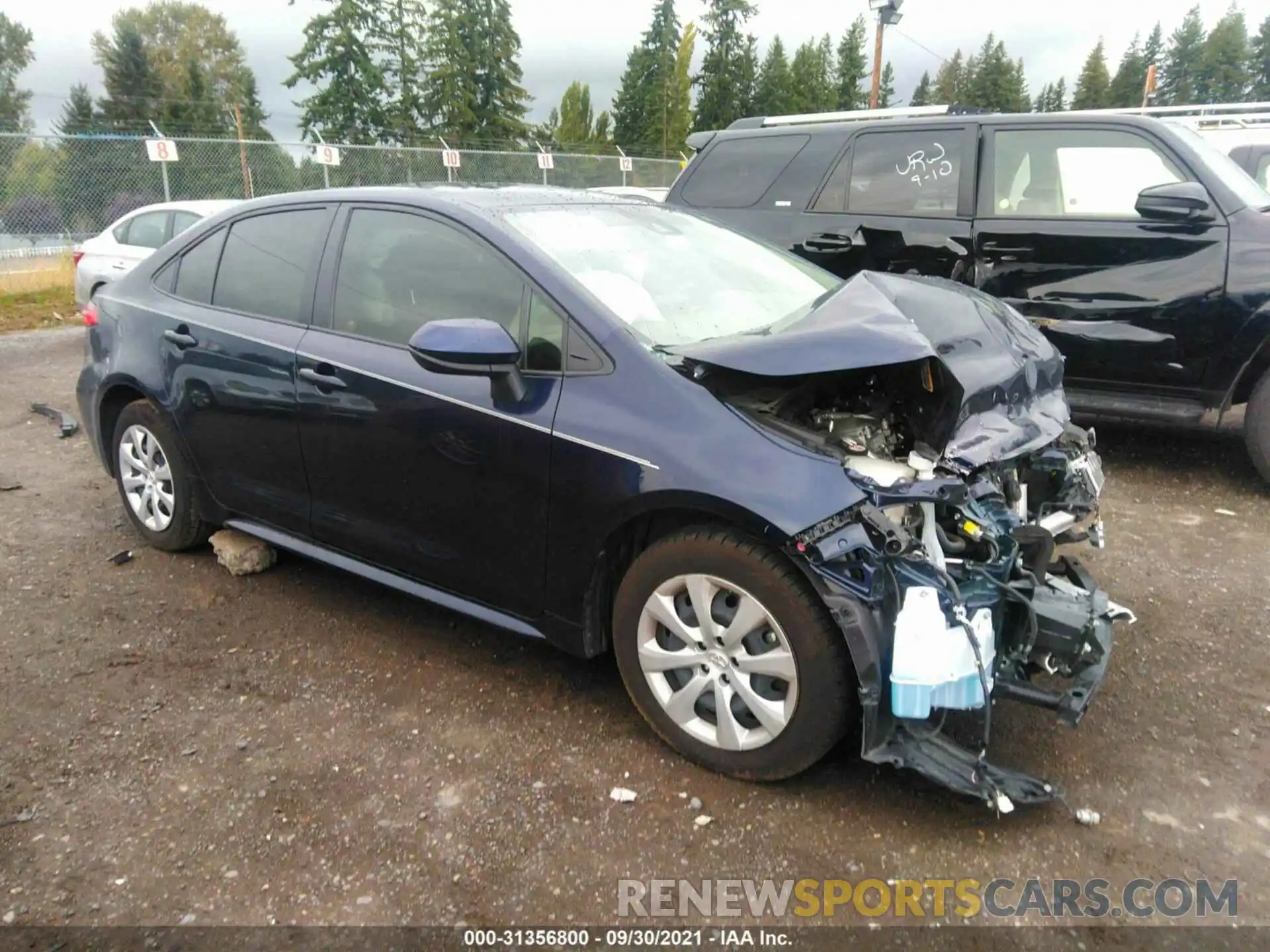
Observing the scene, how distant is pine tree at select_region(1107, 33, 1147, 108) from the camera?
271 feet

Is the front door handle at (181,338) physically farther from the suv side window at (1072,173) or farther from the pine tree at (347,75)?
the pine tree at (347,75)

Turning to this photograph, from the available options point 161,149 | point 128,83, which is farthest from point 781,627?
point 128,83

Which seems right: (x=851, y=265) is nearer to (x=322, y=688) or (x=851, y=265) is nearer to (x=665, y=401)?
(x=665, y=401)

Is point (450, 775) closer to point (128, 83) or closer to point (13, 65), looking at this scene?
point (128, 83)

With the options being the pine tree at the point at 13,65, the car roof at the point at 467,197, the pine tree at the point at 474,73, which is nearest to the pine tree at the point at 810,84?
the pine tree at the point at 474,73

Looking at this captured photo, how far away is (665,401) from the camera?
2721 mm

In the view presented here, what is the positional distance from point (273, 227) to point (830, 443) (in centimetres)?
255

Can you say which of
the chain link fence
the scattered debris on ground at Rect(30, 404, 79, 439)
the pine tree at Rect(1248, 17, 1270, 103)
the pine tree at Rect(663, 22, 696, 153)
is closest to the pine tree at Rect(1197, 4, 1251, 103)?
the pine tree at Rect(1248, 17, 1270, 103)

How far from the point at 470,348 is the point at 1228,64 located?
96.8 metres

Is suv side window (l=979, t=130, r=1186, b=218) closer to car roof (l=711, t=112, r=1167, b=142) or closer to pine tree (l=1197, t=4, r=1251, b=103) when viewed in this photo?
car roof (l=711, t=112, r=1167, b=142)

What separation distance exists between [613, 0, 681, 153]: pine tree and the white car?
49.1m

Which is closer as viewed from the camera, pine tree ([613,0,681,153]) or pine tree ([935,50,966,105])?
pine tree ([613,0,681,153])

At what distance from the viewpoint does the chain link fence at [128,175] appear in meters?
14.4

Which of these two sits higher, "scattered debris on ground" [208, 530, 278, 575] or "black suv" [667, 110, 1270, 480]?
"black suv" [667, 110, 1270, 480]
